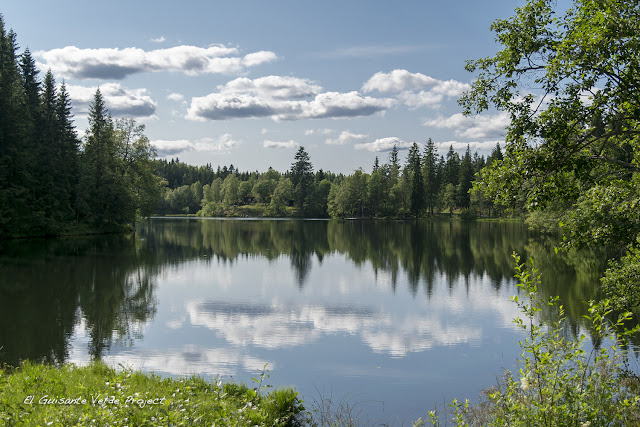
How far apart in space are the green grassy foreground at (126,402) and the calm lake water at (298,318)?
2.03 meters

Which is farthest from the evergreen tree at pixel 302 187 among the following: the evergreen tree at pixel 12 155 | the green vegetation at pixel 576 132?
the green vegetation at pixel 576 132

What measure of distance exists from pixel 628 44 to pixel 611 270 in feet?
20.7

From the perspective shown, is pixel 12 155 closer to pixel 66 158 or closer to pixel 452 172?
pixel 66 158

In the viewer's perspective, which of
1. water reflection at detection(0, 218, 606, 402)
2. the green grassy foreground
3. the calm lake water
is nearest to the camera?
the green grassy foreground

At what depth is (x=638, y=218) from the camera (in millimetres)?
9680

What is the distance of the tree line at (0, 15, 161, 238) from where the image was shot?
152 feet

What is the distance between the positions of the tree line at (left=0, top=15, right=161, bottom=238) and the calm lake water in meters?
13.2

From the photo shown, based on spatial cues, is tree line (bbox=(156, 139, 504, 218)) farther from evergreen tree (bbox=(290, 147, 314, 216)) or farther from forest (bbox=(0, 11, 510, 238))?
forest (bbox=(0, 11, 510, 238))

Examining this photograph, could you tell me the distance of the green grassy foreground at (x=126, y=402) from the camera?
6.71m

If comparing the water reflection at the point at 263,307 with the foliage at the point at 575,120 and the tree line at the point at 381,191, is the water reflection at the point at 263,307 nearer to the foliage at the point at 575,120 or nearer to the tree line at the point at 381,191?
the foliage at the point at 575,120

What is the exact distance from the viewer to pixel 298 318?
18.7m

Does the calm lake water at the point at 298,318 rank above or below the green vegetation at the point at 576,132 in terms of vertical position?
below

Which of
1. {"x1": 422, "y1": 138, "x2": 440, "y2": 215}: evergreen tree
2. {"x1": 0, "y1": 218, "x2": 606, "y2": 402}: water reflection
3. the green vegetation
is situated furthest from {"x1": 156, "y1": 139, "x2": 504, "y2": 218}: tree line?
the green vegetation

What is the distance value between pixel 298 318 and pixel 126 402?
11.8 meters
